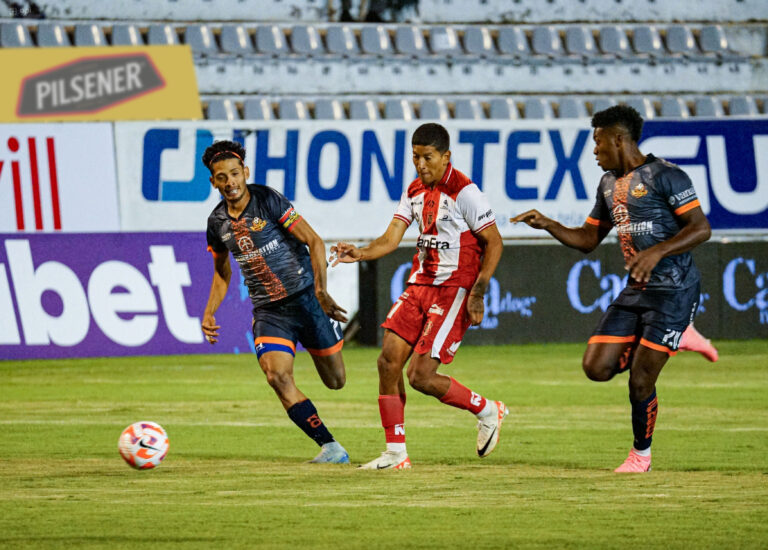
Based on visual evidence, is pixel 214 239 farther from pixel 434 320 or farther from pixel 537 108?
pixel 537 108

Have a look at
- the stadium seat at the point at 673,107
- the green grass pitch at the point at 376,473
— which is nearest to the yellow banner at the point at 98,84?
the green grass pitch at the point at 376,473

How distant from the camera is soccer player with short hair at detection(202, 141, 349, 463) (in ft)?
27.9

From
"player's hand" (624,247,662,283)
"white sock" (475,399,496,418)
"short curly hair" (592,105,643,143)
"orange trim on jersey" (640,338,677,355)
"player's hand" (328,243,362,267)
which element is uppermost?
"short curly hair" (592,105,643,143)

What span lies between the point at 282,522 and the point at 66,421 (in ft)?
18.7

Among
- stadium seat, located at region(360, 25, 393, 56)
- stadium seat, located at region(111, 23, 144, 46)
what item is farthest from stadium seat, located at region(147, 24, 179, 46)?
stadium seat, located at region(360, 25, 393, 56)

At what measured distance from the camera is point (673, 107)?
23906 mm

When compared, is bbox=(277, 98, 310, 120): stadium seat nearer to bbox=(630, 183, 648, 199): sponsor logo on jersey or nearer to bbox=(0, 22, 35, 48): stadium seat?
bbox=(0, 22, 35, 48): stadium seat

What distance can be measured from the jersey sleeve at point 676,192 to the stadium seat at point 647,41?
17846 mm

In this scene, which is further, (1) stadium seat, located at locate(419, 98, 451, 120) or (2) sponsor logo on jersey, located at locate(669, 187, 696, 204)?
(1) stadium seat, located at locate(419, 98, 451, 120)

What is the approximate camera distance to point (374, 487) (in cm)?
735

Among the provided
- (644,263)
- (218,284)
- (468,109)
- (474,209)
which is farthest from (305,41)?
(644,263)

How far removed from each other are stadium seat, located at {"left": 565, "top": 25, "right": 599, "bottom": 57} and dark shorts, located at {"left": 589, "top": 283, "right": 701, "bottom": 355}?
Result: 1757cm

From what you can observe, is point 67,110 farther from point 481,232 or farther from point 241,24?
point 481,232

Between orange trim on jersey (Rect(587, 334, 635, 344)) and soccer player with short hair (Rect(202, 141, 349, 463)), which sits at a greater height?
soccer player with short hair (Rect(202, 141, 349, 463))
